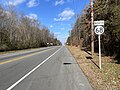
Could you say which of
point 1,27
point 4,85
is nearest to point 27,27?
point 1,27

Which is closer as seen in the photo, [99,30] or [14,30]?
[99,30]

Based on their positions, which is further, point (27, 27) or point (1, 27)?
point (27, 27)

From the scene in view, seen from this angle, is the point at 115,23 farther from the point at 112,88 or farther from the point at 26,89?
the point at 26,89

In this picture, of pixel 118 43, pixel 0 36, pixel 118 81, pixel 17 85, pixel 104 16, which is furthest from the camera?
pixel 0 36

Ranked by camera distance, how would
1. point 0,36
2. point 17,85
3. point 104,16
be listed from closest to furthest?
point 17,85 → point 104,16 → point 0,36

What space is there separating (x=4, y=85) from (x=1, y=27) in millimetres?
56235

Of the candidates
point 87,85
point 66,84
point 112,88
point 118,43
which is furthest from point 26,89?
point 118,43

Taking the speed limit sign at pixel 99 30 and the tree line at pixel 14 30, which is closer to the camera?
the speed limit sign at pixel 99 30

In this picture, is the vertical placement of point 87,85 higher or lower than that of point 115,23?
lower

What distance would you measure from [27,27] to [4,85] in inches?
3821

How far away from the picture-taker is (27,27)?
105 m

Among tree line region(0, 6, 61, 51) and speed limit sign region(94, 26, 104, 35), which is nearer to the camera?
speed limit sign region(94, 26, 104, 35)

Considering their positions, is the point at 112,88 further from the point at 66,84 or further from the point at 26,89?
the point at 26,89

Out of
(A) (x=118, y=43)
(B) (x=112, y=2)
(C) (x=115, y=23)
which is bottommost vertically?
(A) (x=118, y=43)
